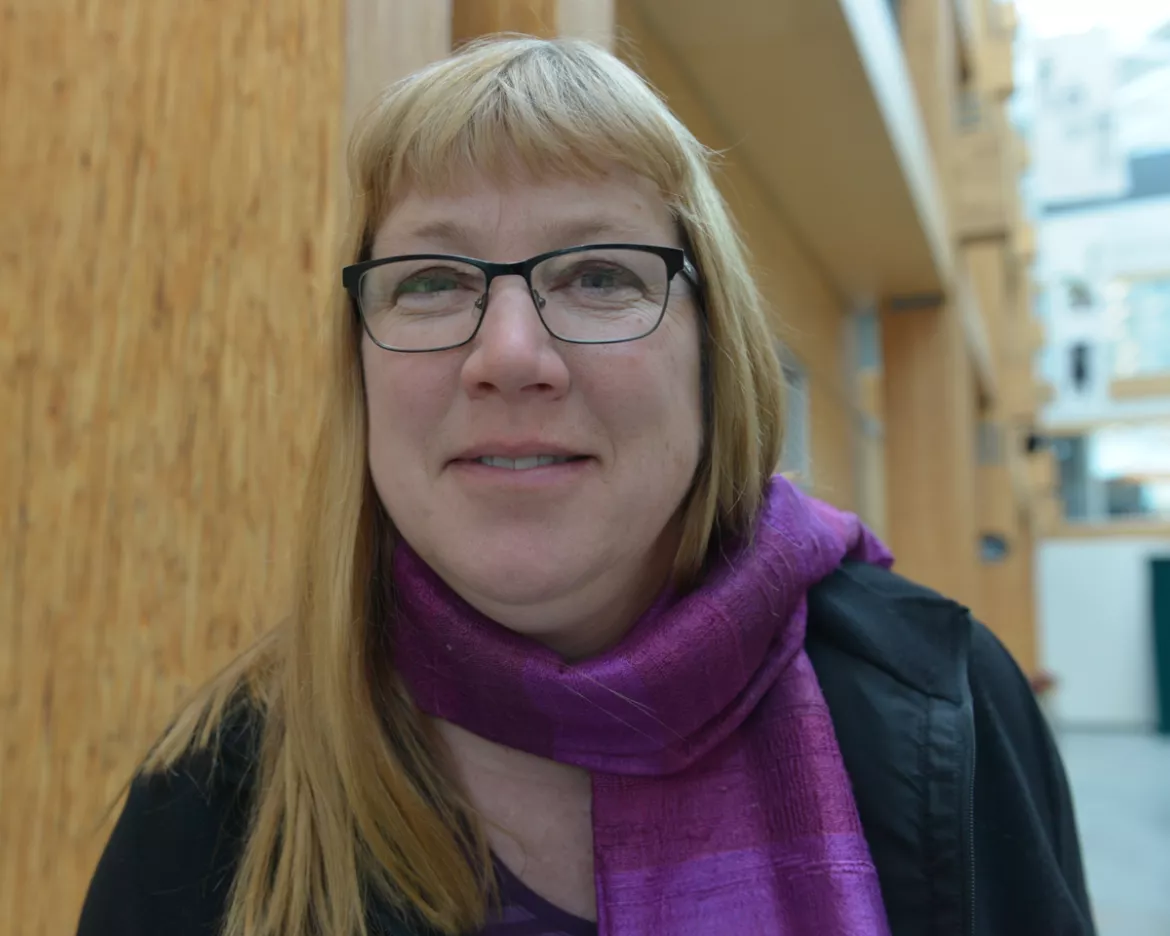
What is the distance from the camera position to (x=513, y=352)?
912mm

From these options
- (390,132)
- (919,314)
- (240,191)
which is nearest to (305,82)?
(240,191)

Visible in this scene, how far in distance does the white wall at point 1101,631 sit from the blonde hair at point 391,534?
9924 mm

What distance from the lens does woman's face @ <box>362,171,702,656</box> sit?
0.94m

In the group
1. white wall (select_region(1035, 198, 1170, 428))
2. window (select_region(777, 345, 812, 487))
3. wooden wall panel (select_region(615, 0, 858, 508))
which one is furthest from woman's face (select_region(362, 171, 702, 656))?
white wall (select_region(1035, 198, 1170, 428))

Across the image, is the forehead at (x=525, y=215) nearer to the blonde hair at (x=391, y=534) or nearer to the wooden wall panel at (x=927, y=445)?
the blonde hair at (x=391, y=534)

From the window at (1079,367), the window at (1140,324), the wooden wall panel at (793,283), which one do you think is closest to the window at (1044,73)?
the window at (1140,324)

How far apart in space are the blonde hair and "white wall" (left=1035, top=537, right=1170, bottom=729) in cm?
992

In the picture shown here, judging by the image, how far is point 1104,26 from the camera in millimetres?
7242

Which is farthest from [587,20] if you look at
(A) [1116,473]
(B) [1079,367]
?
(A) [1116,473]

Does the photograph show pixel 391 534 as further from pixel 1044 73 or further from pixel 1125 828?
pixel 1044 73

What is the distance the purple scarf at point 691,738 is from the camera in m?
0.97

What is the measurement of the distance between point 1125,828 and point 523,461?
19.1 feet

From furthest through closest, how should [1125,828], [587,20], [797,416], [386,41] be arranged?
[1125,828]
[797,416]
[587,20]
[386,41]

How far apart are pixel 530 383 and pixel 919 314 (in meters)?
3.54
